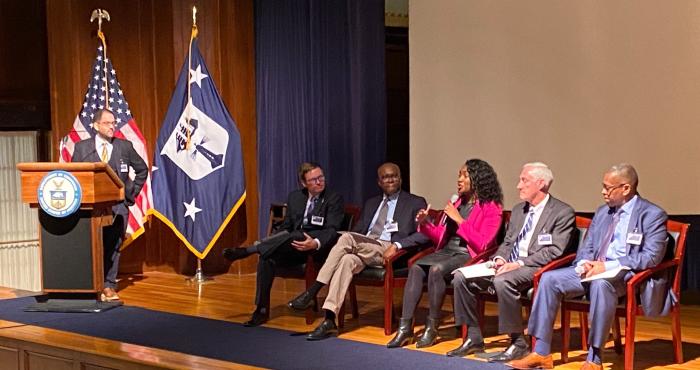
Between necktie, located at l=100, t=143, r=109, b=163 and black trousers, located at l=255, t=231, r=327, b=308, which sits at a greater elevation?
necktie, located at l=100, t=143, r=109, b=163

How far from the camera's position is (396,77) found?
30.4ft

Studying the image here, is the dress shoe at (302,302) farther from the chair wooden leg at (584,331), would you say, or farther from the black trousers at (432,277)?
the chair wooden leg at (584,331)

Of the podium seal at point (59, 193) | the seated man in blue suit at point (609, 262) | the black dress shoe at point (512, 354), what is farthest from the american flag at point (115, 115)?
the seated man in blue suit at point (609, 262)

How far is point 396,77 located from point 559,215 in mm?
4120

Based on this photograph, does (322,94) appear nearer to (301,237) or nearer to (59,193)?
(301,237)

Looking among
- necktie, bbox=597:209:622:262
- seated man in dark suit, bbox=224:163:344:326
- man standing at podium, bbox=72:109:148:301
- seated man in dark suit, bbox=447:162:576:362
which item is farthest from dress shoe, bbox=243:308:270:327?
necktie, bbox=597:209:622:262

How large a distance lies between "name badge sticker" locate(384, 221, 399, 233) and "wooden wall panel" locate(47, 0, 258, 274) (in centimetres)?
241

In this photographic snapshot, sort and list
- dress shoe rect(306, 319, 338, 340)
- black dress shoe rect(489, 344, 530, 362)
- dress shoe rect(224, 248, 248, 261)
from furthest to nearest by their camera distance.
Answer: dress shoe rect(224, 248, 248, 261), dress shoe rect(306, 319, 338, 340), black dress shoe rect(489, 344, 530, 362)

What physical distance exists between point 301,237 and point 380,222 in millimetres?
486

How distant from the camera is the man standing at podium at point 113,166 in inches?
283

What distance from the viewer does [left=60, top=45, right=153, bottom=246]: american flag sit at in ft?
26.5

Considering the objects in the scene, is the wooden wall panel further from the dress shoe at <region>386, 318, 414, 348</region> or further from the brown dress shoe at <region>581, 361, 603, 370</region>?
the brown dress shoe at <region>581, 361, 603, 370</region>

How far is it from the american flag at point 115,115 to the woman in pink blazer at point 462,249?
9.91 feet

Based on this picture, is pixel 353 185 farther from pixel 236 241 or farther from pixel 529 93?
pixel 529 93
